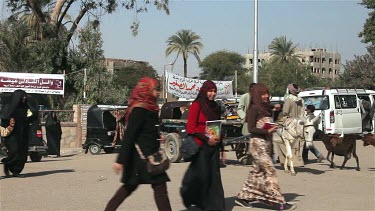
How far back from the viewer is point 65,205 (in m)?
8.12

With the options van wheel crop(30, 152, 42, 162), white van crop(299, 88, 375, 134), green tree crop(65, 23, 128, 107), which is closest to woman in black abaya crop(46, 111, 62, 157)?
van wheel crop(30, 152, 42, 162)

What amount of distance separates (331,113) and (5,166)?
1446 cm

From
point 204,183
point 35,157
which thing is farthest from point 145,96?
point 35,157

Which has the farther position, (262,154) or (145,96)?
(262,154)

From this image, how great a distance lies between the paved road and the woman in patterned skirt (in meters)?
0.44

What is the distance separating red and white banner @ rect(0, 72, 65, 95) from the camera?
23953 mm

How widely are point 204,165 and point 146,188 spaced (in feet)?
9.08

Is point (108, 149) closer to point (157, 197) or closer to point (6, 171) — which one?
point (6, 171)

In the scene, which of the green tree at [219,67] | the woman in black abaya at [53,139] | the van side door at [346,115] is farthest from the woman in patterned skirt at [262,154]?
the green tree at [219,67]

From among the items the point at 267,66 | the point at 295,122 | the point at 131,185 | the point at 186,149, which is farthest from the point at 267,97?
the point at 267,66

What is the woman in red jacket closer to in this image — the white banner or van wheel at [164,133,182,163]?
van wheel at [164,133,182,163]

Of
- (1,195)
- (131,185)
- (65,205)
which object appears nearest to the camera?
(131,185)

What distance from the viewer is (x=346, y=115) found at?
22.5 metres

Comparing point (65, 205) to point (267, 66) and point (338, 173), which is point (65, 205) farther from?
point (267, 66)
